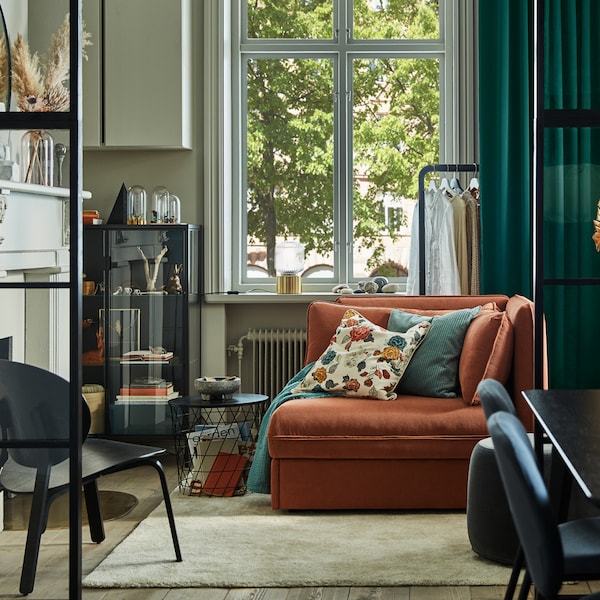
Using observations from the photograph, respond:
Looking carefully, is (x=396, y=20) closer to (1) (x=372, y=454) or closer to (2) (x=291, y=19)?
(2) (x=291, y=19)

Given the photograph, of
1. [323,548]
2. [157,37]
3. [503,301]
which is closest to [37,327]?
[323,548]

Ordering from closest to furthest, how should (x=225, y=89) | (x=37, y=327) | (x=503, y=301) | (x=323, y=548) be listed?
1. (x=37, y=327)
2. (x=323, y=548)
3. (x=503, y=301)
4. (x=225, y=89)

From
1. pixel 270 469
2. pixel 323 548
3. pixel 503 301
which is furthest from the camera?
pixel 503 301

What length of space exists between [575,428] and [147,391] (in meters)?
3.50

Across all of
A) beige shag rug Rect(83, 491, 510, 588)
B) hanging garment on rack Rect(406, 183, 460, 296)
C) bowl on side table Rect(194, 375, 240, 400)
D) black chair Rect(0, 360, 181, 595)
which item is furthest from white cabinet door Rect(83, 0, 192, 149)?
black chair Rect(0, 360, 181, 595)

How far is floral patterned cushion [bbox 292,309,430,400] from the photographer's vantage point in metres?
4.50

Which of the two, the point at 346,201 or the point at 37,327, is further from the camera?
the point at 346,201

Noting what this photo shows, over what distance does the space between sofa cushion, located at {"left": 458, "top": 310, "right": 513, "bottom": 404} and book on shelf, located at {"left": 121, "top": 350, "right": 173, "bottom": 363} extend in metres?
1.78

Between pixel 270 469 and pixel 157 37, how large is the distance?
8.58 ft

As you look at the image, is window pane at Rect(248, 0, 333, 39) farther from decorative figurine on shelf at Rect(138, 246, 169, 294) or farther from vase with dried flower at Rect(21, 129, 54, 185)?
vase with dried flower at Rect(21, 129, 54, 185)

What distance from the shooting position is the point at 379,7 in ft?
20.0

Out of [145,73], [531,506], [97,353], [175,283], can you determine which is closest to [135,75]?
[145,73]

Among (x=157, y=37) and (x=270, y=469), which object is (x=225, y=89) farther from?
(x=270, y=469)

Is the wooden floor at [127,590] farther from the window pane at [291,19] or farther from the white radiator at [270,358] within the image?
the window pane at [291,19]
